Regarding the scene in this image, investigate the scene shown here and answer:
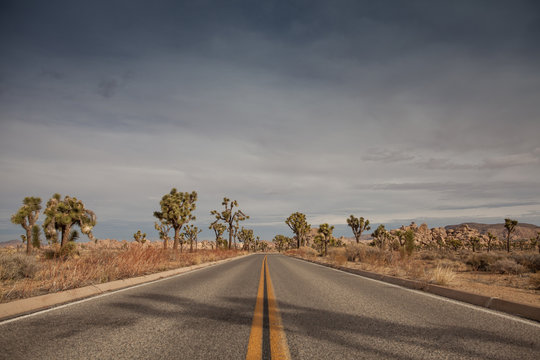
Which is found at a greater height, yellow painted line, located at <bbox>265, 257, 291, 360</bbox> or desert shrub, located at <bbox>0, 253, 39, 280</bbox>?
desert shrub, located at <bbox>0, 253, 39, 280</bbox>

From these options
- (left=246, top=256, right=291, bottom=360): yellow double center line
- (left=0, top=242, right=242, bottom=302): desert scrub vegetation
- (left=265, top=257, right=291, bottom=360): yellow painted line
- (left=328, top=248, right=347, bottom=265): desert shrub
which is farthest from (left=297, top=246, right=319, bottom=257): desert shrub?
(left=265, top=257, right=291, bottom=360): yellow painted line

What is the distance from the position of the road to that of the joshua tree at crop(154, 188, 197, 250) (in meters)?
37.8

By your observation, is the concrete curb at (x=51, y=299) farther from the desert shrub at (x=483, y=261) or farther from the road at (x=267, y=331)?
the desert shrub at (x=483, y=261)

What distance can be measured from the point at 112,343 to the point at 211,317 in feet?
5.70

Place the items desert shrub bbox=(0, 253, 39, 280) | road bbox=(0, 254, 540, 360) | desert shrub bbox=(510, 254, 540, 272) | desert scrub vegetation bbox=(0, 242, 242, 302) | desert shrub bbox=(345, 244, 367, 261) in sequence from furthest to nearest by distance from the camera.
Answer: desert shrub bbox=(345, 244, 367, 261) → desert shrub bbox=(510, 254, 540, 272) → desert shrub bbox=(0, 253, 39, 280) → desert scrub vegetation bbox=(0, 242, 242, 302) → road bbox=(0, 254, 540, 360)

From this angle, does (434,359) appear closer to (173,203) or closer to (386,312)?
(386,312)

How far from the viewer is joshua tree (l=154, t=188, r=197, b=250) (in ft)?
142

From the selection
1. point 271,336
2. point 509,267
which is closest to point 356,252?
point 509,267

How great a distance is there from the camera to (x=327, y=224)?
57.4 meters

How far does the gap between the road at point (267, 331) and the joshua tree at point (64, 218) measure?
111ft

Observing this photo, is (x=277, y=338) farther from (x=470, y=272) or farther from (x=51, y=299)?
(x=470, y=272)

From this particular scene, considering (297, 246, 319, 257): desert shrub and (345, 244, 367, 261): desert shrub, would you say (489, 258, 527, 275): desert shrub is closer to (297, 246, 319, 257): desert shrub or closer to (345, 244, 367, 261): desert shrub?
(345, 244, 367, 261): desert shrub

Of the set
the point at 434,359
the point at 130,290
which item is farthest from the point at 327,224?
the point at 434,359

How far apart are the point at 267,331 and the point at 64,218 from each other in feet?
125
